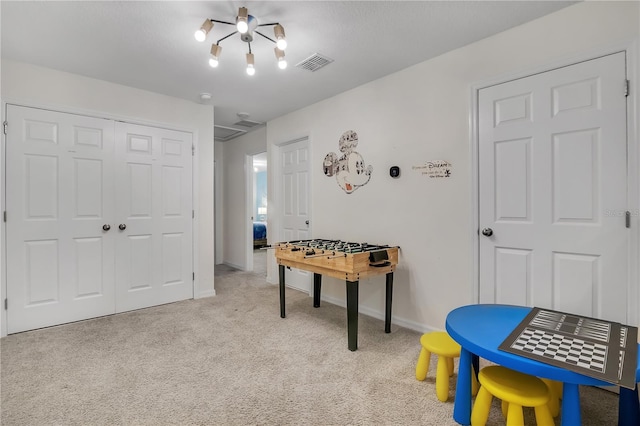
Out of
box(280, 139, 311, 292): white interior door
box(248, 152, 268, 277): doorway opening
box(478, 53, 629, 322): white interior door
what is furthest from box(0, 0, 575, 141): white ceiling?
box(248, 152, 268, 277): doorway opening

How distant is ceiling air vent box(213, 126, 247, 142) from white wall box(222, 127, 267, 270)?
100 millimetres

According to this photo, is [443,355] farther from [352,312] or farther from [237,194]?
[237,194]

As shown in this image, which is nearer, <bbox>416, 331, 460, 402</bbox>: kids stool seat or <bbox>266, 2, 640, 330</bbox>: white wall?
<bbox>416, 331, 460, 402</bbox>: kids stool seat

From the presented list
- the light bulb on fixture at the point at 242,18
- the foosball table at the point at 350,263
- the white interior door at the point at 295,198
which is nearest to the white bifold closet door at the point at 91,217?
the white interior door at the point at 295,198

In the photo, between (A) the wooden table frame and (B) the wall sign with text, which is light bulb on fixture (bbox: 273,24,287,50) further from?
(A) the wooden table frame

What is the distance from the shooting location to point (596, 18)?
1899 mm

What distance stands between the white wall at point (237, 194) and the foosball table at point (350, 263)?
2626 mm

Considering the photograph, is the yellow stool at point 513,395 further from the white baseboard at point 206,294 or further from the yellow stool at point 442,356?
A: the white baseboard at point 206,294

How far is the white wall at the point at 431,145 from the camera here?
2.03m

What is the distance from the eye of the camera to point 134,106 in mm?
3352

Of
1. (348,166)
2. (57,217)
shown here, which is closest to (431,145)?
(348,166)

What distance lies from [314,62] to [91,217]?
2.75 metres

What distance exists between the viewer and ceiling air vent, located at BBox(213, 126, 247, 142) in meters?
5.14

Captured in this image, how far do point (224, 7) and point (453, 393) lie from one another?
288 centimetres
